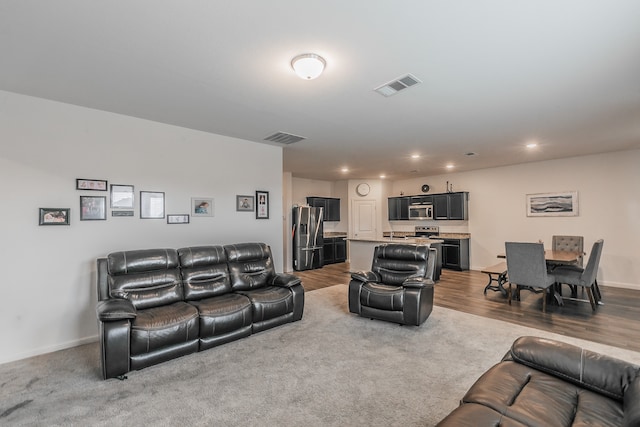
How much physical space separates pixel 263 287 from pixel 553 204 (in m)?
6.33

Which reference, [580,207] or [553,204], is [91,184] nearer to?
[553,204]

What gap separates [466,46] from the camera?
2.17 m

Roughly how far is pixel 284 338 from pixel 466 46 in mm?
3249

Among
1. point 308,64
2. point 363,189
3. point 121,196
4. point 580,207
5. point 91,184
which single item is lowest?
point 580,207

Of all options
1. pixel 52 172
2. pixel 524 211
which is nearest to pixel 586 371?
pixel 52 172

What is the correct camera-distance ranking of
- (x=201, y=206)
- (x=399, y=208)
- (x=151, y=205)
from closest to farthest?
(x=151, y=205) → (x=201, y=206) → (x=399, y=208)

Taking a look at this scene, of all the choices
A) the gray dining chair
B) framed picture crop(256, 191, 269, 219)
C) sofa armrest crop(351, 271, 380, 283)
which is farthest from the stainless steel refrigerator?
the gray dining chair

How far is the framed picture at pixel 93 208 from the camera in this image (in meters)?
3.33

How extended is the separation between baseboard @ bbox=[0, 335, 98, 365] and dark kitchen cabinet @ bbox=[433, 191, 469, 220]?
7.62m

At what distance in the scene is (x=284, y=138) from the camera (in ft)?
15.0

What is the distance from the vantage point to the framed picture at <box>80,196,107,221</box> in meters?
3.33

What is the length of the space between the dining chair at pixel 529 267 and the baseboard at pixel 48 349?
5616 millimetres

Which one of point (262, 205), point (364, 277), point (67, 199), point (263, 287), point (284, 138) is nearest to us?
point (67, 199)

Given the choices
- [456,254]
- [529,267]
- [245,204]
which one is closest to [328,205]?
[456,254]
